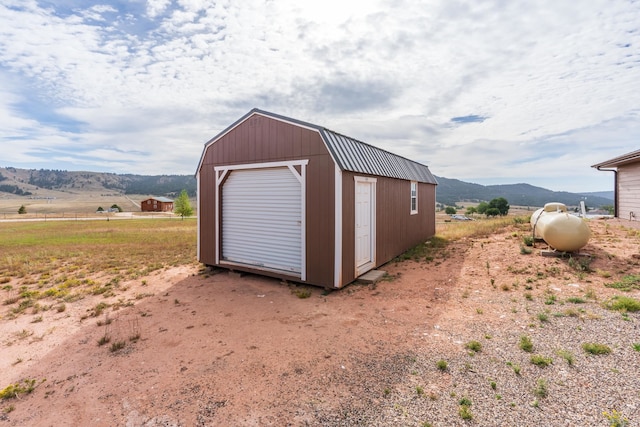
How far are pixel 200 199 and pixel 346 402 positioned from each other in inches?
285

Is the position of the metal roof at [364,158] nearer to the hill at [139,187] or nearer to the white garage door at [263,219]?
the white garage door at [263,219]

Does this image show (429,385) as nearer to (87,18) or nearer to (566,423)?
(566,423)

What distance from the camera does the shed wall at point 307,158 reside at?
6.24 metres

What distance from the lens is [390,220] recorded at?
8.79m

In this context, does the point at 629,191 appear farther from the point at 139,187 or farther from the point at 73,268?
the point at 139,187

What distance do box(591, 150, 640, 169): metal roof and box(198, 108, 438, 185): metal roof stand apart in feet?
29.1

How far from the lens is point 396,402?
2.85 m

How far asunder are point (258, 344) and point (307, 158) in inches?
154

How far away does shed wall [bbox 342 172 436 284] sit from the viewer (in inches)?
253

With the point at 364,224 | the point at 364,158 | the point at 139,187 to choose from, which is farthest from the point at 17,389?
the point at 139,187

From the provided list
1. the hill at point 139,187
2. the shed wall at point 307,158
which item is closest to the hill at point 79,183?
the hill at point 139,187

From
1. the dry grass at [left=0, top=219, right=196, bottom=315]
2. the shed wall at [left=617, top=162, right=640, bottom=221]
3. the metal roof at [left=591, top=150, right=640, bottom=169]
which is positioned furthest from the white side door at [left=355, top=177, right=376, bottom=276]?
the shed wall at [left=617, top=162, right=640, bottom=221]

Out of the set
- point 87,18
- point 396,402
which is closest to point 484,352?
point 396,402

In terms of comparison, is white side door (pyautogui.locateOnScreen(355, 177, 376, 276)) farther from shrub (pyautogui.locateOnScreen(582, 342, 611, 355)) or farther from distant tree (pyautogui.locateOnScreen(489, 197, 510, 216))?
distant tree (pyautogui.locateOnScreen(489, 197, 510, 216))
